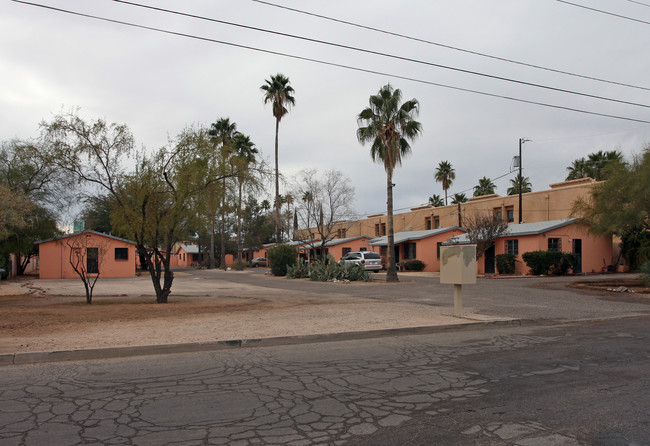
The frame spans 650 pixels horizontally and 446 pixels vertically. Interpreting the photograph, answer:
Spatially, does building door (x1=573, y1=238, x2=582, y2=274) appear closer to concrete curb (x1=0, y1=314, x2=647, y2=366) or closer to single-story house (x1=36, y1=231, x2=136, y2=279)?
concrete curb (x1=0, y1=314, x2=647, y2=366)

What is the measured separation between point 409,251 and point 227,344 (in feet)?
120

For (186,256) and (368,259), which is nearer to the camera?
(368,259)

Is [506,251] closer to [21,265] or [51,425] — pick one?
[51,425]

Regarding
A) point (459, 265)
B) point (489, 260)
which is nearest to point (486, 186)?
point (489, 260)

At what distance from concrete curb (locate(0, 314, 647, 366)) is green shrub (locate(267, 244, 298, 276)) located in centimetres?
2829

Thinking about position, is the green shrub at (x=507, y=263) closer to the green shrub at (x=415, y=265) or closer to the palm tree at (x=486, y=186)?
the green shrub at (x=415, y=265)

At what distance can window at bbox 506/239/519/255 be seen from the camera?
3459 cm

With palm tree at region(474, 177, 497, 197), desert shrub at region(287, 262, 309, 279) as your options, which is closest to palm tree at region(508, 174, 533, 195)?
palm tree at region(474, 177, 497, 197)

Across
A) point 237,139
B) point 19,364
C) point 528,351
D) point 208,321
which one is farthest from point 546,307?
point 237,139

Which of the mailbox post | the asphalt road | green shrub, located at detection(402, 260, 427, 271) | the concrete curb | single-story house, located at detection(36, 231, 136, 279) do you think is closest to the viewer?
the asphalt road

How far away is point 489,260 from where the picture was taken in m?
36.9

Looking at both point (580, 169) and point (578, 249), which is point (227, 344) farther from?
point (580, 169)

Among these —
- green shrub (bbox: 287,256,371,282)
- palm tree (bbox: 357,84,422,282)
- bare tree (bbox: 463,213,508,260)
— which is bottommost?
green shrub (bbox: 287,256,371,282)

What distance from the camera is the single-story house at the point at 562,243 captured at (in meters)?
33.0
